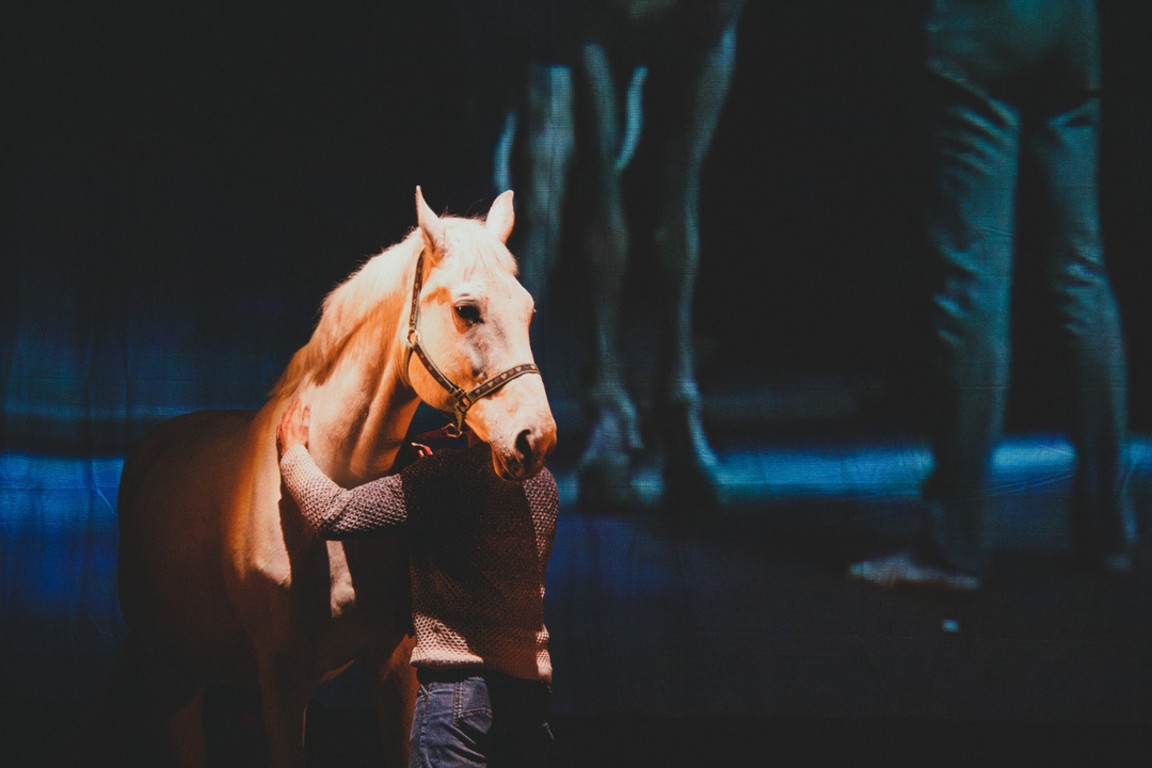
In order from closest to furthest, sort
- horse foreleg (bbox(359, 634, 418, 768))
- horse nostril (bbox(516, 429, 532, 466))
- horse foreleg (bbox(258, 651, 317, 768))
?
1. horse nostril (bbox(516, 429, 532, 466))
2. horse foreleg (bbox(258, 651, 317, 768))
3. horse foreleg (bbox(359, 634, 418, 768))

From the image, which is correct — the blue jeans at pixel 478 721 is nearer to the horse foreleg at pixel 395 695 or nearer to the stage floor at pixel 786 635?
the horse foreleg at pixel 395 695

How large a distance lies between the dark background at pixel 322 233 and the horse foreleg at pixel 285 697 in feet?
3.73

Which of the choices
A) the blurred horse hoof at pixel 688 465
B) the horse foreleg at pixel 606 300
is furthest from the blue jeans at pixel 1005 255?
the horse foreleg at pixel 606 300

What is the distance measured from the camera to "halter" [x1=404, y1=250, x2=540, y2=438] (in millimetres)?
1415

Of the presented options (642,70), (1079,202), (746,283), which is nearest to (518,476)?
(746,283)

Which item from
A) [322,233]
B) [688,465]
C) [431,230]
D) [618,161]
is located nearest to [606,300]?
[618,161]

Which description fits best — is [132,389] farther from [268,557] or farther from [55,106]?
A: [268,557]

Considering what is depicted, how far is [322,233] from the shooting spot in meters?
2.76

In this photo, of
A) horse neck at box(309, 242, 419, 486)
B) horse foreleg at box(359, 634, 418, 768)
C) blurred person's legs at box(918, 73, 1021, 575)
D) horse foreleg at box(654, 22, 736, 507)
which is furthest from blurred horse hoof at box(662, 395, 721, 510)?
horse neck at box(309, 242, 419, 486)

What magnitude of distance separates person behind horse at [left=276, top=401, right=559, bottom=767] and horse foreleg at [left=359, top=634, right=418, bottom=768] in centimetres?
36

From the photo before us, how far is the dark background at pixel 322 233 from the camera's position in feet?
8.82

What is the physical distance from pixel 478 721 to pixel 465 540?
32 centimetres

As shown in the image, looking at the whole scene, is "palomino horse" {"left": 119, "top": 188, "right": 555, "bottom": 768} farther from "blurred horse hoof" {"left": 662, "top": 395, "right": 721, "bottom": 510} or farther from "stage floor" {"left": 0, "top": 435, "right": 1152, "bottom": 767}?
"blurred horse hoof" {"left": 662, "top": 395, "right": 721, "bottom": 510}

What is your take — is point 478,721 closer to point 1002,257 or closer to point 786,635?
point 786,635
